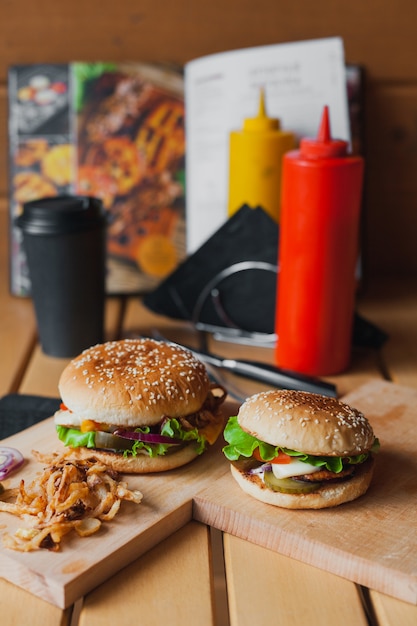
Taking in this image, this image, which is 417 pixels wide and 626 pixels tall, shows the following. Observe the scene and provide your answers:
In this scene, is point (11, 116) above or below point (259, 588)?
above

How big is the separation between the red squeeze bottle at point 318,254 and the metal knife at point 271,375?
0.26 ft

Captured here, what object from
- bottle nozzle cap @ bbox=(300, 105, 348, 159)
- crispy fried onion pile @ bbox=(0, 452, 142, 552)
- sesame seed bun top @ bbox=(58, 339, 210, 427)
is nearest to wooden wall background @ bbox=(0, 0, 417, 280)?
bottle nozzle cap @ bbox=(300, 105, 348, 159)

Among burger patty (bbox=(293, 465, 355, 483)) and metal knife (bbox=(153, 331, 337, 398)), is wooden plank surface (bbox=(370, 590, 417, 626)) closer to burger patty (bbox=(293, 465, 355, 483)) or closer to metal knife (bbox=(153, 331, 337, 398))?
burger patty (bbox=(293, 465, 355, 483))

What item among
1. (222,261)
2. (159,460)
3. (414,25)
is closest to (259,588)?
(159,460)

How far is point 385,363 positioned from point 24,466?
0.79 metres

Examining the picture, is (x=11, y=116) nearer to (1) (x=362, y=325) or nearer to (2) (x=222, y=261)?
(2) (x=222, y=261)

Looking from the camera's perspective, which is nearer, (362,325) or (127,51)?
(362,325)

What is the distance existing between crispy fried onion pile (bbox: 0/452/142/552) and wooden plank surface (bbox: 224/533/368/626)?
0.16 meters

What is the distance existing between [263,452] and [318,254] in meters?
0.54

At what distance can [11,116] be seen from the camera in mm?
2039

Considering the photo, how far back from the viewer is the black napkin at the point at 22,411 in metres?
1.36

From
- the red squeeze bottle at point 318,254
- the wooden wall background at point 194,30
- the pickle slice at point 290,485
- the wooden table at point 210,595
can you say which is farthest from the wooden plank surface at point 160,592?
the wooden wall background at point 194,30

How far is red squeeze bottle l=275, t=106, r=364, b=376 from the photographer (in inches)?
58.1

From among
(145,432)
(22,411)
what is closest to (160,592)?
(145,432)
